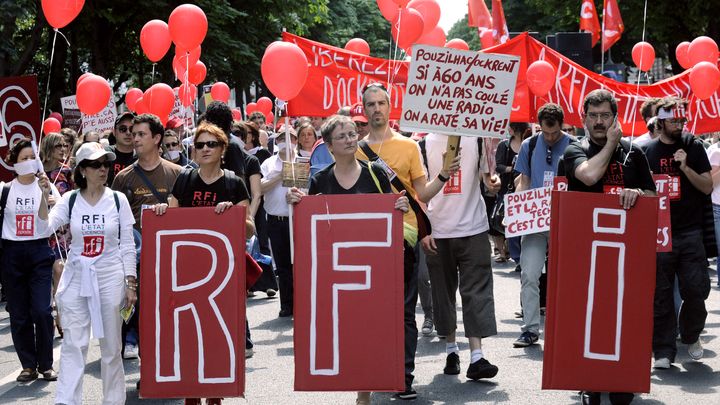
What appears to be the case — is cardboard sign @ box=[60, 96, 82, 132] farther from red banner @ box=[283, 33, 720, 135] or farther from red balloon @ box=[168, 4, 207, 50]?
red banner @ box=[283, 33, 720, 135]

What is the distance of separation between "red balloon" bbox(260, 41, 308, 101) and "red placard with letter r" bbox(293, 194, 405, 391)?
271 cm

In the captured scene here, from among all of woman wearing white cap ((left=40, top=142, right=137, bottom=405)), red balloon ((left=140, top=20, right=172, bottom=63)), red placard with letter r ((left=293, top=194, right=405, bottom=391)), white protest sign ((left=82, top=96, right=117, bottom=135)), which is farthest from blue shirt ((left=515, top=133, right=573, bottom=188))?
white protest sign ((left=82, top=96, right=117, bottom=135))

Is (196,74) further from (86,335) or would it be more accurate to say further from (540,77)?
(86,335)

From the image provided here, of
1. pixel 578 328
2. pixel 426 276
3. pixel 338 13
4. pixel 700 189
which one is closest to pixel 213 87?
pixel 426 276

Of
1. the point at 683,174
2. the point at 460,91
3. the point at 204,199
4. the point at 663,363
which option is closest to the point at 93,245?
the point at 204,199

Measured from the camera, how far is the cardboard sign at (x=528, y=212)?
31.4 ft

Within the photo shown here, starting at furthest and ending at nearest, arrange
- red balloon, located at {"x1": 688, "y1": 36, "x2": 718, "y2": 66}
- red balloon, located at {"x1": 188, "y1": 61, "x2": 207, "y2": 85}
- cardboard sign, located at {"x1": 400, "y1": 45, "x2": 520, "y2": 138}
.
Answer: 1. red balloon, located at {"x1": 188, "y1": 61, "x2": 207, "y2": 85}
2. red balloon, located at {"x1": 688, "y1": 36, "x2": 718, "y2": 66}
3. cardboard sign, located at {"x1": 400, "y1": 45, "x2": 520, "y2": 138}

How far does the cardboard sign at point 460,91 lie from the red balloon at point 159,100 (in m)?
8.34

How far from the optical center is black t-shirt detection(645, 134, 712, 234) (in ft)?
28.1

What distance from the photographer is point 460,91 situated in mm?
7211

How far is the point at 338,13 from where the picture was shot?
49.3m

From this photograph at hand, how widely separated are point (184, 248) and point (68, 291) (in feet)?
2.77

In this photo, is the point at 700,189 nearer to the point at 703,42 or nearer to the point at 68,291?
the point at 68,291

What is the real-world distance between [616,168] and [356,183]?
1526 millimetres
